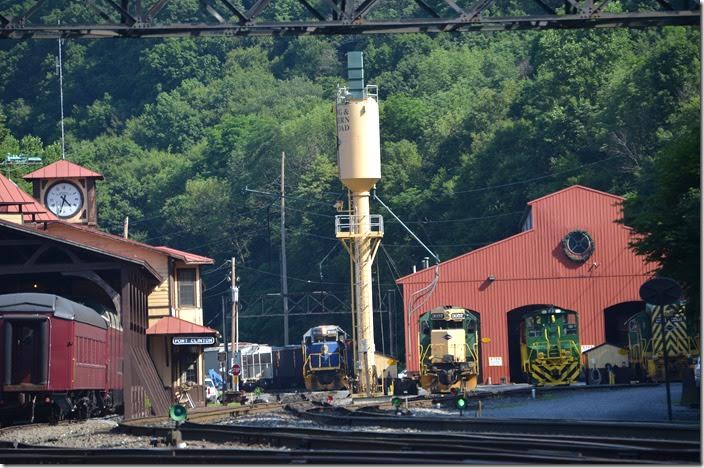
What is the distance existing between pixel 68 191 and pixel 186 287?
6.22 m

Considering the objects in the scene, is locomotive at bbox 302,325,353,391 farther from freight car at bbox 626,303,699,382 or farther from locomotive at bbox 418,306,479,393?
freight car at bbox 626,303,699,382

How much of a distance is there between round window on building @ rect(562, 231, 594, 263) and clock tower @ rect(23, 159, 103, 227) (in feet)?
65.7

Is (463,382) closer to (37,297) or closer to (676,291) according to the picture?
(37,297)

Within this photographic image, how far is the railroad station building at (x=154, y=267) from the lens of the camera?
149 feet

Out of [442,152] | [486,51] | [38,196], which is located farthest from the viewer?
[486,51]

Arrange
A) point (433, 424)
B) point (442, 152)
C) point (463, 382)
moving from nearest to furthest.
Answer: point (433, 424) → point (463, 382) → point (442, 152)

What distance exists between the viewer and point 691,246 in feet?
92.6

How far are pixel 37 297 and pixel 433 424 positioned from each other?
33.6 feet

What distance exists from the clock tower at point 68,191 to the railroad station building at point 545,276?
46.7 ft

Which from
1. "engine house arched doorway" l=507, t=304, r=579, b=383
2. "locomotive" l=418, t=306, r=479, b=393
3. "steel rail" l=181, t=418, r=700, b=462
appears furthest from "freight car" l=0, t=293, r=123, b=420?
"engine house arched doorway" l=507, t=304, r=579, b=383

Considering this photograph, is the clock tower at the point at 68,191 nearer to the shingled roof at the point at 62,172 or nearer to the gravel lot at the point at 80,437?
the shingled roof at the point at 62,172

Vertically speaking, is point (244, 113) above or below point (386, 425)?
above

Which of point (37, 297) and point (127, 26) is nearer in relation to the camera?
point (127, 26)

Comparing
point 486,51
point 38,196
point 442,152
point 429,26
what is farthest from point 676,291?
point 486,51
